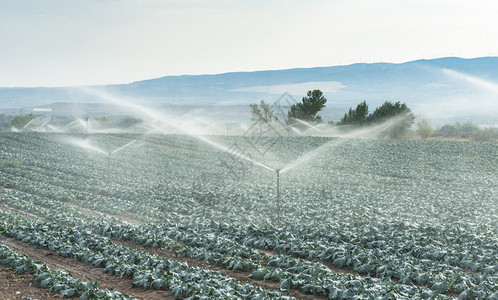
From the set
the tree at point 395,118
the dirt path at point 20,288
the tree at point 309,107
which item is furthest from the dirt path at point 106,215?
the tree at point 309,107

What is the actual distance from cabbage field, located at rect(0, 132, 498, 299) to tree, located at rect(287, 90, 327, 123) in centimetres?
4828

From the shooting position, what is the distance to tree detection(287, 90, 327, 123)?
85350 millimetres

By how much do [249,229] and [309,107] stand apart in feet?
240

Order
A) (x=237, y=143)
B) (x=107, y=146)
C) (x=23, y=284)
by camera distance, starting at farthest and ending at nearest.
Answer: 1. (x=237, y=143)
2. (x=107, y=146)
3. (x=23, y=284)

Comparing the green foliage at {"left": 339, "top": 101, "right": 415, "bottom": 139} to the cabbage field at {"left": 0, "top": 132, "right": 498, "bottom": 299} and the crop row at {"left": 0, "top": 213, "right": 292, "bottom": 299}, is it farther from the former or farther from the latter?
the crop row at {"left": 0, "top": 213, "right": 292, "bottom": 299}

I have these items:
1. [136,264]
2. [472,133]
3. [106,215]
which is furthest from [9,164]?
[472,133]

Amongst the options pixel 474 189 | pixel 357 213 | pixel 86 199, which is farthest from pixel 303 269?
pixel 474 189

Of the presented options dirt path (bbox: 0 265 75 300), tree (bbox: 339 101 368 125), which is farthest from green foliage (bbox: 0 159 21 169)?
tree (bbox: 339 101 368 125)

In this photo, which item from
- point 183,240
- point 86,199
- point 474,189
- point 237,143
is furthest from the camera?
point 237,143

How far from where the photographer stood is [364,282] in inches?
366

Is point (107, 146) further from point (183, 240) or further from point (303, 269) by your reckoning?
point (303, 269)

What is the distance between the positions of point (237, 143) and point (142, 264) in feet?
153

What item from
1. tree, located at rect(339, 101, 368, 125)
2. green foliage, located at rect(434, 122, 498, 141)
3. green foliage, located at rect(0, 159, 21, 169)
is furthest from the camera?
tree, located at rect(339, 101, 368, 125)

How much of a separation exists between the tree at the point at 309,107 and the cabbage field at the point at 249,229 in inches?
1901
